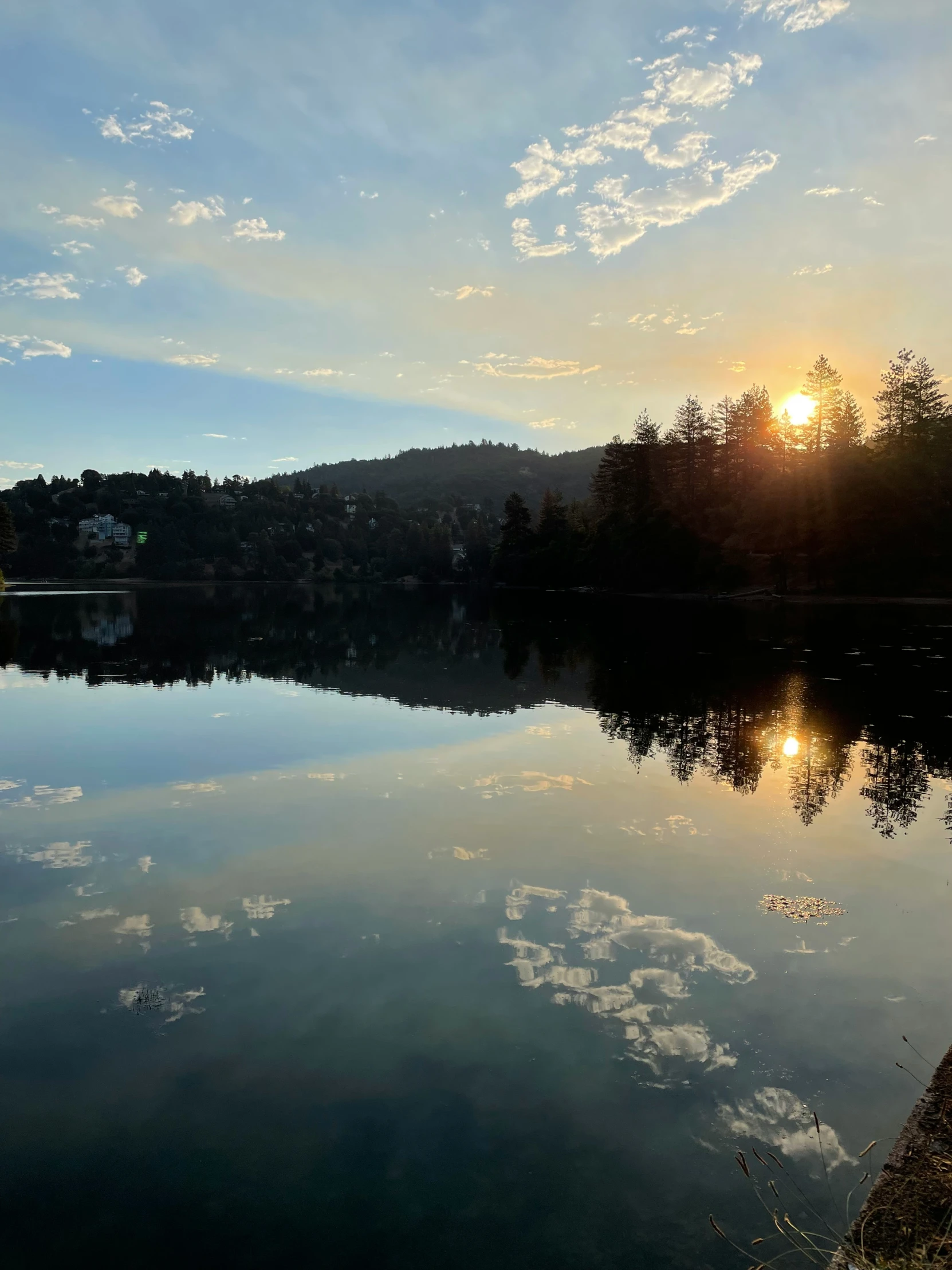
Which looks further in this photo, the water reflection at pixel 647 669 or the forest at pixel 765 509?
the forest at pixel 765 509

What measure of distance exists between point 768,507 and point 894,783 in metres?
95.1

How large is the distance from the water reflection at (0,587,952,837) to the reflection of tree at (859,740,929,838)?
6 centimetres

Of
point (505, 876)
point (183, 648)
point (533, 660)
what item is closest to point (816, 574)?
point (533, 660)

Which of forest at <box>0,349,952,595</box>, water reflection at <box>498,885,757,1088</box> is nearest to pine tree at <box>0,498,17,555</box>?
forest at <box>0,349,952,595</box>

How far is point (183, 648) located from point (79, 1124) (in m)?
43.1

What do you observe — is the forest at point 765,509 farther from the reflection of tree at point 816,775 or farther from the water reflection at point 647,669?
the reflection of tree at point 816,775

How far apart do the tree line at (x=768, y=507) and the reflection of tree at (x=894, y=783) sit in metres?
85.4

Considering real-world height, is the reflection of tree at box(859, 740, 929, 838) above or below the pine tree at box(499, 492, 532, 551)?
below

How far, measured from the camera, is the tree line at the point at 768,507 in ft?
318

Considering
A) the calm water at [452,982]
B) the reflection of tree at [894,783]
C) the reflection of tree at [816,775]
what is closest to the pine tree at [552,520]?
the calm water at [452,982]

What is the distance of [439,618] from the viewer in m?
75.8

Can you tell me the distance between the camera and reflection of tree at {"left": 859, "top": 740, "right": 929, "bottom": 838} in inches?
627

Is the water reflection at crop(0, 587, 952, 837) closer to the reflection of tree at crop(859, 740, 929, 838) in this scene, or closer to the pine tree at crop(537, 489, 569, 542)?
the reflection of tree at crop(859, 740, 929, 838)

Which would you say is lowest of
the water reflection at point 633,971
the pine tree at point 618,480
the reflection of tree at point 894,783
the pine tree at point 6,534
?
the reflection of tree at point 894,783
